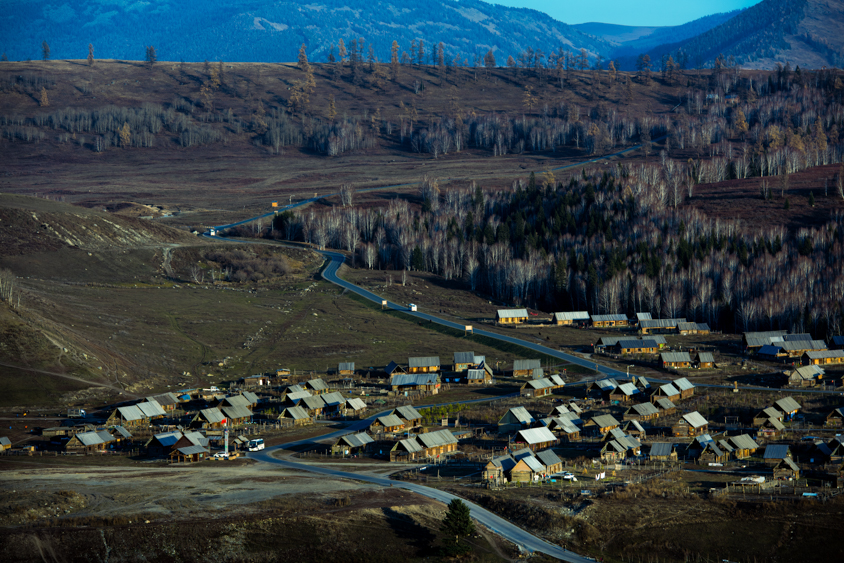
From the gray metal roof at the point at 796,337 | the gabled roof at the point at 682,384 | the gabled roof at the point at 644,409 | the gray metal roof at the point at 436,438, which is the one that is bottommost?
the gray metal roof at the point at 436,438

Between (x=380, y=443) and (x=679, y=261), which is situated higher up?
(x=679, y=261)

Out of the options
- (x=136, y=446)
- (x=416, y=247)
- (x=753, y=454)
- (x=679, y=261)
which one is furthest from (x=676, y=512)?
(x=416, y=247)

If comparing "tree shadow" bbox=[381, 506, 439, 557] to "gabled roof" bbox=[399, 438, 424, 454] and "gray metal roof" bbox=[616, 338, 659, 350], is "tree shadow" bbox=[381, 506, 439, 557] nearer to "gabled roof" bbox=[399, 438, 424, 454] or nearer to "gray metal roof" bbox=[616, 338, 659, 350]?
"gabled roof" bbox=[399, 438, 424, 454]

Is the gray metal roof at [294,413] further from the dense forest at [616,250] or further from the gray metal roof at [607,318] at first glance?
the dense forest at [616,250]

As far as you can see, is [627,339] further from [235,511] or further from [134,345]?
[235,511]

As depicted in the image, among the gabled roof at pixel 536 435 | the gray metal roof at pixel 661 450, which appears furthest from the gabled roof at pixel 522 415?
the gray metal roof at pixel 661 450
